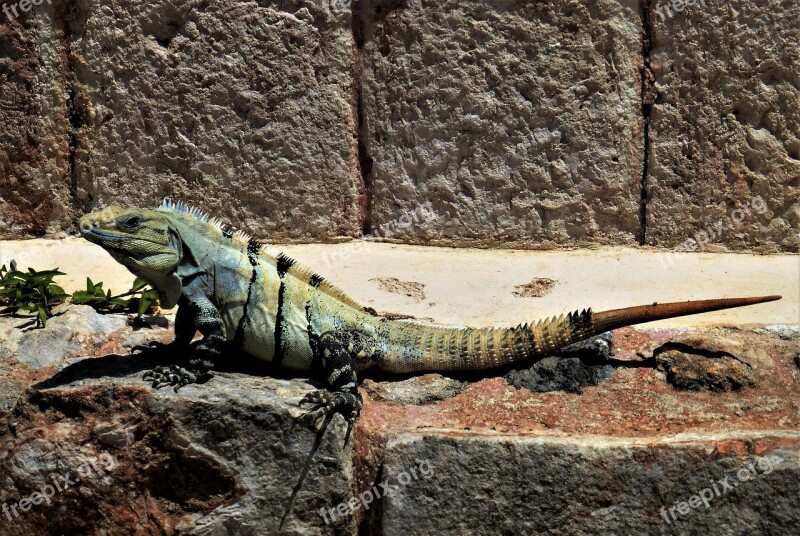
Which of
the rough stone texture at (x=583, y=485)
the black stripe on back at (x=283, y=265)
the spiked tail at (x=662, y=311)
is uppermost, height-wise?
the black stripe on back at (x=283, y=265)

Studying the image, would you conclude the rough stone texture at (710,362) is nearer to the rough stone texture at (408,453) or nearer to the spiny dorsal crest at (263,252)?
the rough stone texture at (408,453)

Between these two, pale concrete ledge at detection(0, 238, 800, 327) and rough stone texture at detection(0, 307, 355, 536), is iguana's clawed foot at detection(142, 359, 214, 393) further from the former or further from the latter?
pale concrete ledge at detection(0, 238, 800, 327)

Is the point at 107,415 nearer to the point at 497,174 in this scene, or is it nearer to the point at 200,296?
the point at 200,296

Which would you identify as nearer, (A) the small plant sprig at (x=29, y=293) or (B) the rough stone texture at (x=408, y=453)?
(B) the rough stone texture at (x=408, y=453)

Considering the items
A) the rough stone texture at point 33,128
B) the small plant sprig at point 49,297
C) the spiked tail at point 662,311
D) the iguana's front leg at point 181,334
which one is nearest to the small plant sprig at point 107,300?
the small plant sprig at point 49,297

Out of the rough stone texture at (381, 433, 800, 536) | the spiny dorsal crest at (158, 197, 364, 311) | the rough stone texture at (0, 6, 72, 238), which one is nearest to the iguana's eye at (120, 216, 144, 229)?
the spiny dorsal crest at (158, 197, 364, 311)

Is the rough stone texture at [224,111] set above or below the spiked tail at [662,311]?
above
